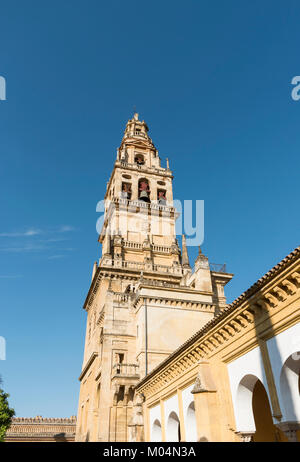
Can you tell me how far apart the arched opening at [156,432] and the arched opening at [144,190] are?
93.5 ft

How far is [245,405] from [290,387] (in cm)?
274

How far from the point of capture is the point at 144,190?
43.8m

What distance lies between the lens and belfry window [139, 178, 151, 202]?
42875 millimetres

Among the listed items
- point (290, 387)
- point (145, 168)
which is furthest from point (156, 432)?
point (145, 168)

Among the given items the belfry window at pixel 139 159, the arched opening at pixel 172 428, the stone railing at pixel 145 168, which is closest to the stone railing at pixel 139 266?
the stone railing at pixel 145 168

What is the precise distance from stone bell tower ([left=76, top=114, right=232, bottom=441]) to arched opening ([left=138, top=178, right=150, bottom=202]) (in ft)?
0.42

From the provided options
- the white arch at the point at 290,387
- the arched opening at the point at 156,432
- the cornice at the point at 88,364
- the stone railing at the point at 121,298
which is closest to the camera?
the white arch at the point at 290,387

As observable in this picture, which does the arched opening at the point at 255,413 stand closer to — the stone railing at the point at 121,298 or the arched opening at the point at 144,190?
the stone railing at the point at 121,298

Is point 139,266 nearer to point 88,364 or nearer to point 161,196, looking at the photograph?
point 88,364

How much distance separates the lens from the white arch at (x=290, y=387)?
28.8 ft

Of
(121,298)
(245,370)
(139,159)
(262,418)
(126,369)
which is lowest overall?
(262,418)

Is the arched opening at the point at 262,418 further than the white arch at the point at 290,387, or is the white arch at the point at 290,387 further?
the arched opening at the point at 262,418

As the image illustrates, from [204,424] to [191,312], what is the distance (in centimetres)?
1354

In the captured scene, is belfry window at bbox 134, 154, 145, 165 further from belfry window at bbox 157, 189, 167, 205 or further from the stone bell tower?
belfry window at bbox 157, 189, 167, 205
